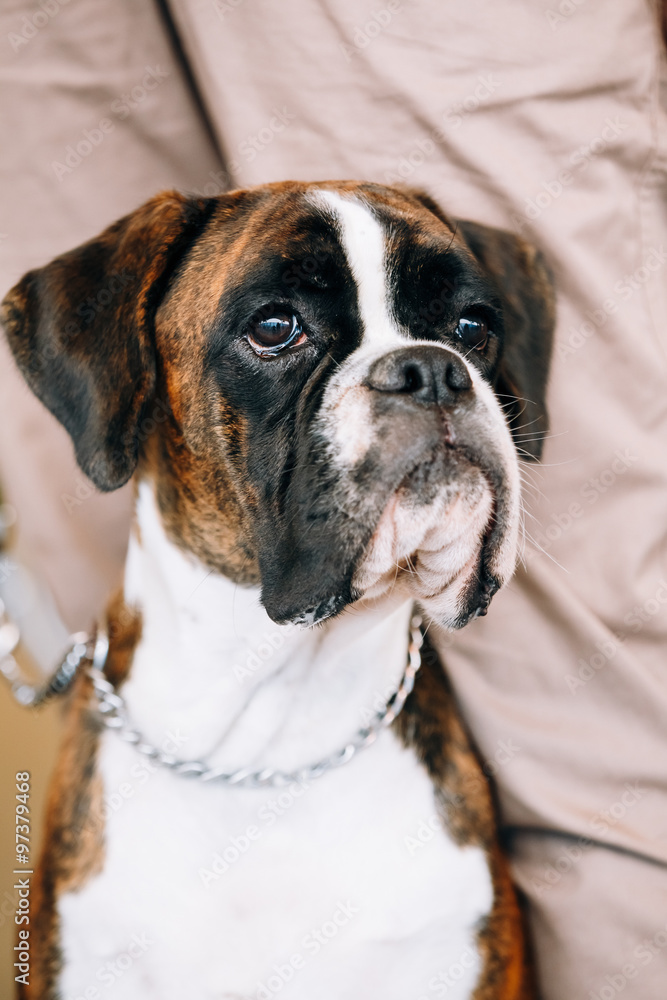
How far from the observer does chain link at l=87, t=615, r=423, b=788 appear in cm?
142

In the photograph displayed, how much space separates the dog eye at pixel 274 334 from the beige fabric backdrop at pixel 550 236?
2.09 ft

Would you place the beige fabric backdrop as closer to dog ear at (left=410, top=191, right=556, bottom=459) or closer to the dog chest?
dog ear at (left=410, top=191, right=556, bottom=459)

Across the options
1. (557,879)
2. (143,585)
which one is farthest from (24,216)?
(557,879)

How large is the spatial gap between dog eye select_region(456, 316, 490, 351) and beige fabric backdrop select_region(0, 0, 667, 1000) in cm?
26

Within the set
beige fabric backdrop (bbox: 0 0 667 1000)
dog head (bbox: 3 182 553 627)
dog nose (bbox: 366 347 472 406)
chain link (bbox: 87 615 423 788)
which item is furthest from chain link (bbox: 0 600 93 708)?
dog nose (bbox: 366 347 472 406)

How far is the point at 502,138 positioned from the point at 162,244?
769 millimetres

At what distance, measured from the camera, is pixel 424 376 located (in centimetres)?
109

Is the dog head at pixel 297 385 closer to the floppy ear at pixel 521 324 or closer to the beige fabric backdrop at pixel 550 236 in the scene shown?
the floppy ear at pixel 521 324

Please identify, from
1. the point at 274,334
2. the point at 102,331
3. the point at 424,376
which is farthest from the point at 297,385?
the point at 102,331

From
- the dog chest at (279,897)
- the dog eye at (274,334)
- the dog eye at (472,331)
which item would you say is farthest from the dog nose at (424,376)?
the dog chest at (279,897)

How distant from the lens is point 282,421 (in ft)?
4.09

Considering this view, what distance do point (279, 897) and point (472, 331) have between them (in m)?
1.06

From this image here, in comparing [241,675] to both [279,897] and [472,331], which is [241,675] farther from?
[472,331]

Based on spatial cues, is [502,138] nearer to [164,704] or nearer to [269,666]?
[269,666]
